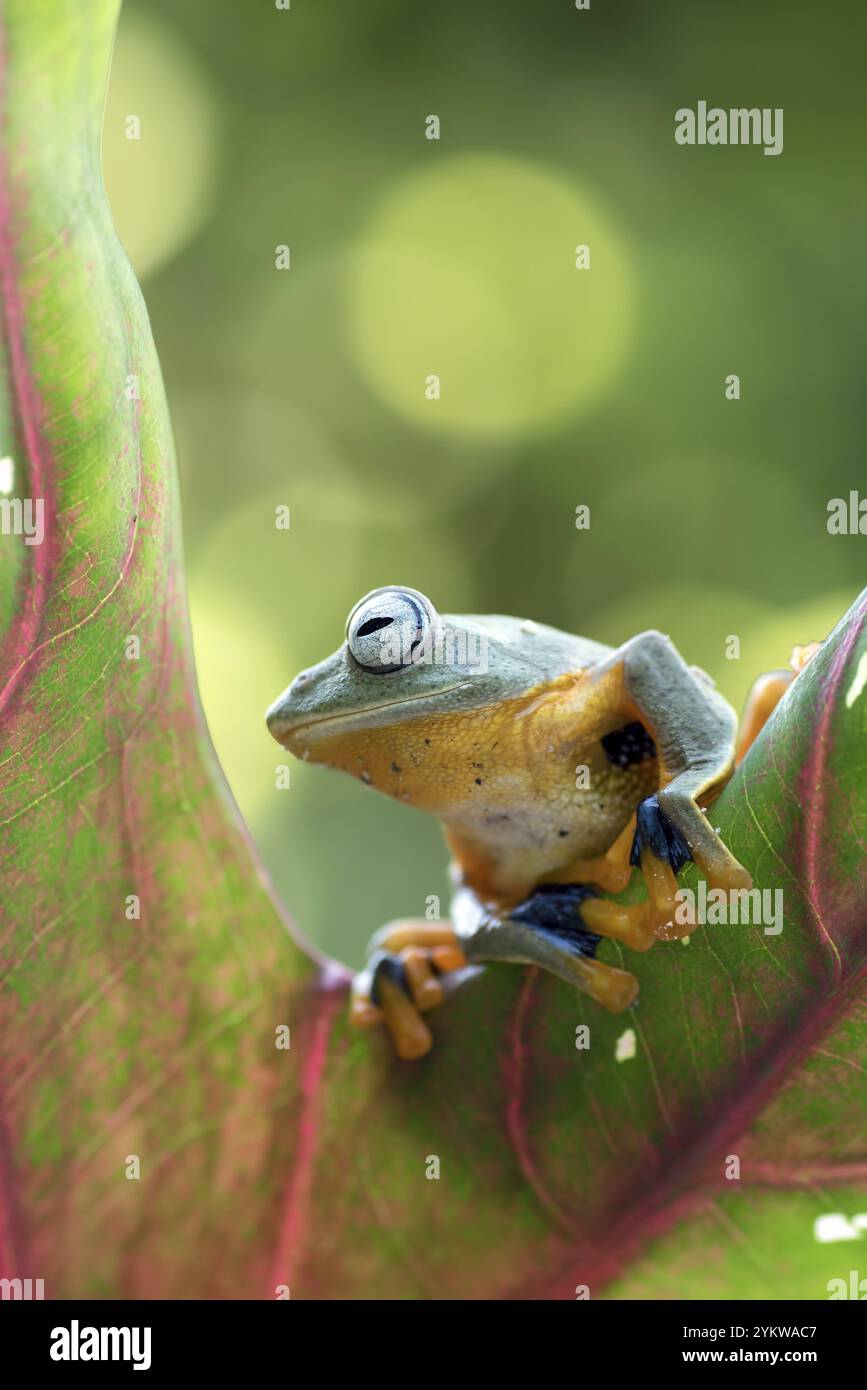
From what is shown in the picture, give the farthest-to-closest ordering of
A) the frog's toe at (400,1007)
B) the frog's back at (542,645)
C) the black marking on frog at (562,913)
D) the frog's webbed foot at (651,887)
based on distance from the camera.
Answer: the frog's back at (542,645) < the frog's toe at (400,1007) < the black marking on frog at (562,913) < the frog's webbed foot at (651,887)

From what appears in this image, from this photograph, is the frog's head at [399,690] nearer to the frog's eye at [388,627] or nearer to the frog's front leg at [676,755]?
the frog's eye at [388,627]

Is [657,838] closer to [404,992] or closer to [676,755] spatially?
[676,755]

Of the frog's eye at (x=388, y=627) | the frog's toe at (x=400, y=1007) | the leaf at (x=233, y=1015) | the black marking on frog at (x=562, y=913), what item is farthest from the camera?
the frog's eye at (x=388, y=627)

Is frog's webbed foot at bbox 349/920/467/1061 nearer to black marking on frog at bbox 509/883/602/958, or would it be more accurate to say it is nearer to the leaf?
the leaf

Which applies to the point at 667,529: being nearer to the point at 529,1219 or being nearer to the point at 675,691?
the point at 675,691

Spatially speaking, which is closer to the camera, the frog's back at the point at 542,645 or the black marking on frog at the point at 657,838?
the black marking on frog at the point at 657,838

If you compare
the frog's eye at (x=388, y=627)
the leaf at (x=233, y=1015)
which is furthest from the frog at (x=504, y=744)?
the leaf at (x=233, y=1015)

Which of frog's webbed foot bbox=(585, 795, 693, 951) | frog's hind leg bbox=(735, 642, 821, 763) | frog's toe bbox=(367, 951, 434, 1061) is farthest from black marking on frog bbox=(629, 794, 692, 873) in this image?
frog's hind leg bbox=(735, 642, 821, 763)

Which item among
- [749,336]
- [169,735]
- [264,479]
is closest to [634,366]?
[749,336]
